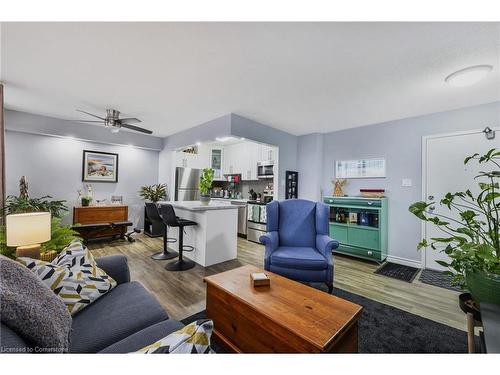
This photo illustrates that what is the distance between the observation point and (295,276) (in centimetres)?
226

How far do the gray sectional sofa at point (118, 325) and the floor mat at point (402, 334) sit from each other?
1.96 ft

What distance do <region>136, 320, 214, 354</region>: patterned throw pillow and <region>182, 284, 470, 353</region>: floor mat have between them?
114 cm

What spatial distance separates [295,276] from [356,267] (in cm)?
154

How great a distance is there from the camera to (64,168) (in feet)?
14.0

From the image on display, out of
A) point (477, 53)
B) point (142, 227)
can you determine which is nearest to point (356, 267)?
point (477, 53)

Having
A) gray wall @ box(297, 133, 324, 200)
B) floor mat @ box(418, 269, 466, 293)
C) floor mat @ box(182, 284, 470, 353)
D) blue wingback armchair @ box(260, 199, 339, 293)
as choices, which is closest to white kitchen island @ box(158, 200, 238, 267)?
blue wingback armchair @ box(260, 199, 339, 293)

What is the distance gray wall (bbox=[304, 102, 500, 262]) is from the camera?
119 inches

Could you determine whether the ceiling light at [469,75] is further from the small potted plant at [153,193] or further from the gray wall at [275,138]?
the small potted plant at [153,193]

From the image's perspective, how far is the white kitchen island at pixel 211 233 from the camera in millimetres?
3117

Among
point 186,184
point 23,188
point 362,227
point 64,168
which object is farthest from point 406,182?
point 23,188

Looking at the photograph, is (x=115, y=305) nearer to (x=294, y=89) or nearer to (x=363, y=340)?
(x=363, y=340)

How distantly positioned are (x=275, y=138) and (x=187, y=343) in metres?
3.96

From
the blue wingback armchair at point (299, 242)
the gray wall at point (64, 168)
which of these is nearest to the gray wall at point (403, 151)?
the blue wingback armchair at point (299, 242)
